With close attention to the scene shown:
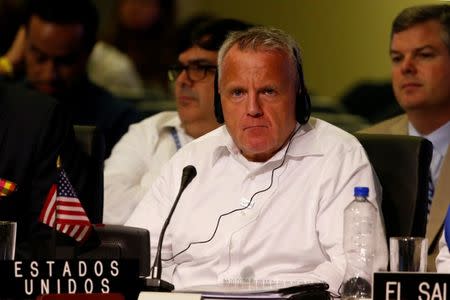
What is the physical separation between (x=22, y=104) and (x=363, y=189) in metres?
1.40

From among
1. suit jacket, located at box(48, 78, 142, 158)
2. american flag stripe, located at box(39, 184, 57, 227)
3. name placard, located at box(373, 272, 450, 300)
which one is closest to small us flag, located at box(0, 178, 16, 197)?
american flag stripe, located at box(39, 184, 57, 227)

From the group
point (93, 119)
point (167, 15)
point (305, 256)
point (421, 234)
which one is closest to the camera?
point (305, 256)

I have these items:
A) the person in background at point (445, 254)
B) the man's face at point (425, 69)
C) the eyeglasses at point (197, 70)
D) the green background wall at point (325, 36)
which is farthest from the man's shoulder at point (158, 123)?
the green background wall at point (325, 36)

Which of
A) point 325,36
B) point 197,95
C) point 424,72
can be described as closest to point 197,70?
point 197,95

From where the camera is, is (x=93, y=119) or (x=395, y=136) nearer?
(x=395, y=136)

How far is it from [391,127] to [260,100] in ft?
4.27

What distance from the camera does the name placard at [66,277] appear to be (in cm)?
331

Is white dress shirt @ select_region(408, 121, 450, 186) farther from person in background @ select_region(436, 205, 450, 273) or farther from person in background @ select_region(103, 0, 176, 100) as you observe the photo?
person in background @ select_region(103, 0, 176, 100)

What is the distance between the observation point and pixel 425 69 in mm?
5406

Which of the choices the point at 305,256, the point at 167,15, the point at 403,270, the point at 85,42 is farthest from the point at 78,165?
the point at 167,15

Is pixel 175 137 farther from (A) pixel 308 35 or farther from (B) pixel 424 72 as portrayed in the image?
(A) pixel 308 35

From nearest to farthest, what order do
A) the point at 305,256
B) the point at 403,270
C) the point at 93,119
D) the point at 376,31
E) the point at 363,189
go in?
1. the point at 403,270
2. the point at 363,189
3. the point at 305,256
4. the point at 93,119
5. the point at 376,31

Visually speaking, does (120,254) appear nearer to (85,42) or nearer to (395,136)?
(395,136)

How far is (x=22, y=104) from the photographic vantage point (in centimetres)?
454
